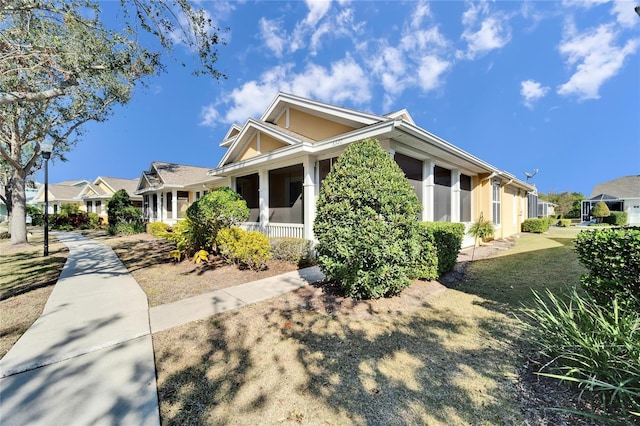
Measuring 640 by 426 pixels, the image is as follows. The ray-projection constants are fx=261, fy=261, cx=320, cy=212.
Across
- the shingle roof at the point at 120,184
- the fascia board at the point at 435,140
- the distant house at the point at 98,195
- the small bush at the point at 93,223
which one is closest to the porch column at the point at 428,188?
the fascia board at the point at 435,140

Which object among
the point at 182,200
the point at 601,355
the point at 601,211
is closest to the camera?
the point at 601,355

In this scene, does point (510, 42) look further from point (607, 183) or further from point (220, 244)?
point (607, 183)

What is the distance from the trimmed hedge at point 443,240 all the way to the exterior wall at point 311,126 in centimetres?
388

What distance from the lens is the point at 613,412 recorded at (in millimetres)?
2209

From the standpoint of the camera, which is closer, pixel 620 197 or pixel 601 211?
pixel 601 211

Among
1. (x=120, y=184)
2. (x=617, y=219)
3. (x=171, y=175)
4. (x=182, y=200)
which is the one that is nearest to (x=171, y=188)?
(x=171, y=175)

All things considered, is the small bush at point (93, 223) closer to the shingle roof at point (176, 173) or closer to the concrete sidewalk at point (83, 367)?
the shingle roof at point (176, 173)

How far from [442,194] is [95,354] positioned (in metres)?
10.9

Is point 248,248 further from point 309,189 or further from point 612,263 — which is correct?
point 612,263

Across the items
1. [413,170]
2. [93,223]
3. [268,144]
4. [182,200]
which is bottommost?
[93,223]

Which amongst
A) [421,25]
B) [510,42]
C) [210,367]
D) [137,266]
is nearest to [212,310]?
[210,367]

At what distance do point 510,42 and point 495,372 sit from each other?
1295 centimetres

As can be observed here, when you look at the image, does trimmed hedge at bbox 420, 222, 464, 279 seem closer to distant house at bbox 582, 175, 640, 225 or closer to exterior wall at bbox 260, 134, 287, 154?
exterior wall at bbox 260, 134, 287, 154

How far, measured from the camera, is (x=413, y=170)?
9.20 metres
